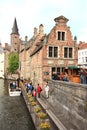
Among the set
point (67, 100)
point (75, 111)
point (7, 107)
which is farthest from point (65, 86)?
point (7, 107)

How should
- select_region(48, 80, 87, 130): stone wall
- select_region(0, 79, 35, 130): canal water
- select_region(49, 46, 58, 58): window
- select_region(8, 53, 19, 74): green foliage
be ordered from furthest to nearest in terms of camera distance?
select_region(8, 53, 19, 74): green foliage < select_region(49, 46, 58, 58): window < select_region(0, 79, 35, 130): canal water < select_region(48, 80, 87, 130): stone wall

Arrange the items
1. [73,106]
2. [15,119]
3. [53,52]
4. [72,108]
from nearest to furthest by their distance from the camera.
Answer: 1. [73,106]
2. [72,108]
3. [15,119]
4. [53,52]

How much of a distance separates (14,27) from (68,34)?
64.2 meters

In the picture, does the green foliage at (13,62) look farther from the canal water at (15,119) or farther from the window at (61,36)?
the canal water at (15,119)

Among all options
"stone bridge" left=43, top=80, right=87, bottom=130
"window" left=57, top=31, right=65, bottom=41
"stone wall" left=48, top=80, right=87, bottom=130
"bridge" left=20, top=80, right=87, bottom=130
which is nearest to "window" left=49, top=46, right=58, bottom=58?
"window" left=57, top=31, right=65, bottom=41

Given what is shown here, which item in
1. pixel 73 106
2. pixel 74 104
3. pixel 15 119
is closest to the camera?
pixel 74 104

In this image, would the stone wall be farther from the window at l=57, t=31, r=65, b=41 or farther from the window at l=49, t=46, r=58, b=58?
the window at l=57, t=31, r=65, b=41

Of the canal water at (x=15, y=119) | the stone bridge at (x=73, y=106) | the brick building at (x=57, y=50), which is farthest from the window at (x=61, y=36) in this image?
the stone bridge at (x=73, y=106)

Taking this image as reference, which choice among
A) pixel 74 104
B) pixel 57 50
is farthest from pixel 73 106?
pixel 57 50

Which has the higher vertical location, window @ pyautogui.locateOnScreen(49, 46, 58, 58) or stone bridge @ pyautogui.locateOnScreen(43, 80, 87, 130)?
window @ pyautogui.locateOnScreen(49, 46, 58, 58)

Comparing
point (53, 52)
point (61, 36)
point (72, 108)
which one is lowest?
point (72, 108)

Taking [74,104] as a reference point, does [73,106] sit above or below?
below

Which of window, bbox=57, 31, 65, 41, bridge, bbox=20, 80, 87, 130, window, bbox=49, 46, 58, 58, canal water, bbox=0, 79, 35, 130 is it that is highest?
window, bbox=57, 31, 65, 41

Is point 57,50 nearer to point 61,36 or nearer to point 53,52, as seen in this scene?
point 53,52
